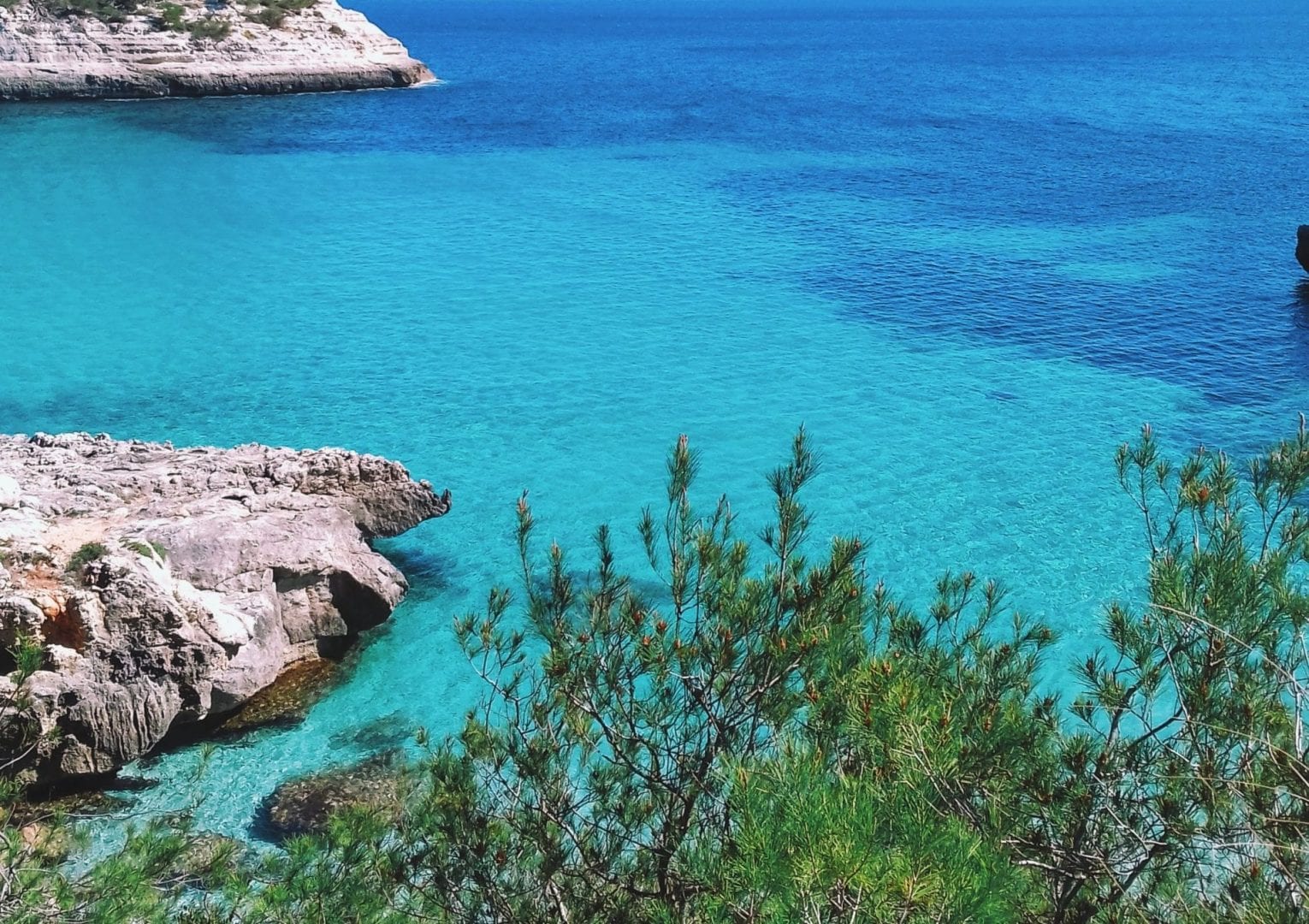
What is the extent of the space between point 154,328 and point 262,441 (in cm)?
701

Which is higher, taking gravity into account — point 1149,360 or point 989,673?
point 989,673

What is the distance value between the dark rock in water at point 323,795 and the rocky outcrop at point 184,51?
4873 cm

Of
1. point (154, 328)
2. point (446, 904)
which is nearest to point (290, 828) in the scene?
Result: point (446, 904)

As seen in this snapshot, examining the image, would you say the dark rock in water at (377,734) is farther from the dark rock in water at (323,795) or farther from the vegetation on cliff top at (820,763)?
the vegetation on cliff top at (820,763)

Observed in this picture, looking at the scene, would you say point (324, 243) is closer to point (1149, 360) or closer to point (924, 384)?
point (924, 384)

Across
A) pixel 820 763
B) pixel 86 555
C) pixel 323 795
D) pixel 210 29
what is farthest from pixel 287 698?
pixel 210 29

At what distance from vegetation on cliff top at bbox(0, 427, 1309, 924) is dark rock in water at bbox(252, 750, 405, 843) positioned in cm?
380

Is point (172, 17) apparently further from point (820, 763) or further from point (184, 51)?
point (820, 763)

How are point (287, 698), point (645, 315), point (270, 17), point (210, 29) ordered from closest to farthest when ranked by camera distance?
point (287, 698)
point (645, 315)
point (210, 29)
point (270, 17)

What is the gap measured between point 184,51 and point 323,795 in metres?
51.2

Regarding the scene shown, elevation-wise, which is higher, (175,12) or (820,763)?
(175,12)

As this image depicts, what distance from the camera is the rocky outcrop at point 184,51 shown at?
1973 inches

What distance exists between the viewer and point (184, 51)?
5309 cm

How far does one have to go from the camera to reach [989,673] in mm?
5992
